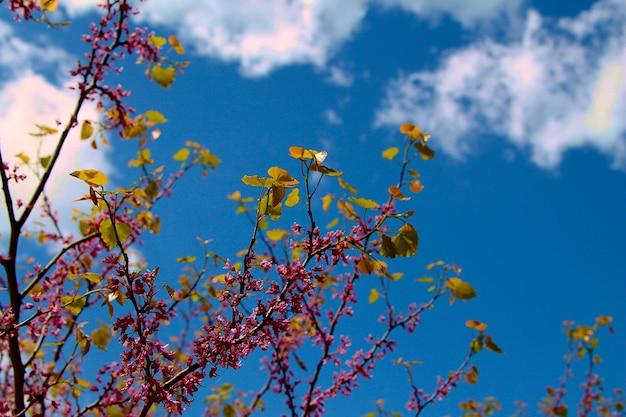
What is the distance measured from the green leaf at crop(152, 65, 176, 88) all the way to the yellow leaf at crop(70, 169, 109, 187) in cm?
221

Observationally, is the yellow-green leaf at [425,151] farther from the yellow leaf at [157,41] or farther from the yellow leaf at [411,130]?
the yellow leaf at [157,41]

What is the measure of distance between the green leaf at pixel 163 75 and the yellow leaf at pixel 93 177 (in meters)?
2.21

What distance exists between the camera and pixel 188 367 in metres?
1.80

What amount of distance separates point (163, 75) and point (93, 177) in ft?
7.31

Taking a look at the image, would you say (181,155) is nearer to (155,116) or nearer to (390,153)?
(155,116)

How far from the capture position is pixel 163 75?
376 centimetres

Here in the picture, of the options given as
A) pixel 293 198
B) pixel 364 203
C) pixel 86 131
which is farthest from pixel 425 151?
pixel 86 131

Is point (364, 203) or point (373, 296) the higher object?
point (373, 296)

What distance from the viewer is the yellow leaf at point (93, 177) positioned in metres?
1.72

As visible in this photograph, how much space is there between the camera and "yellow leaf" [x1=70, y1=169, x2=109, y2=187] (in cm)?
172

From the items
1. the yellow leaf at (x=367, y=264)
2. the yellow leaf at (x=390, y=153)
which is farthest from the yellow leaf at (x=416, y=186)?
the yellow leaf at (x=367, y=264)

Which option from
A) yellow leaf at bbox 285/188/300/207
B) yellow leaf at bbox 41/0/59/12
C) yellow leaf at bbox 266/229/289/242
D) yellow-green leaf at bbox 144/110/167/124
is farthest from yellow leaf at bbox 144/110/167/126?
yellow leaf at bbox 285/188/300/207

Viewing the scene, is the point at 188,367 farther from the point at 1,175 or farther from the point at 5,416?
the point at 1,175

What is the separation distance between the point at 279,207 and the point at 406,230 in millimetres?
565
